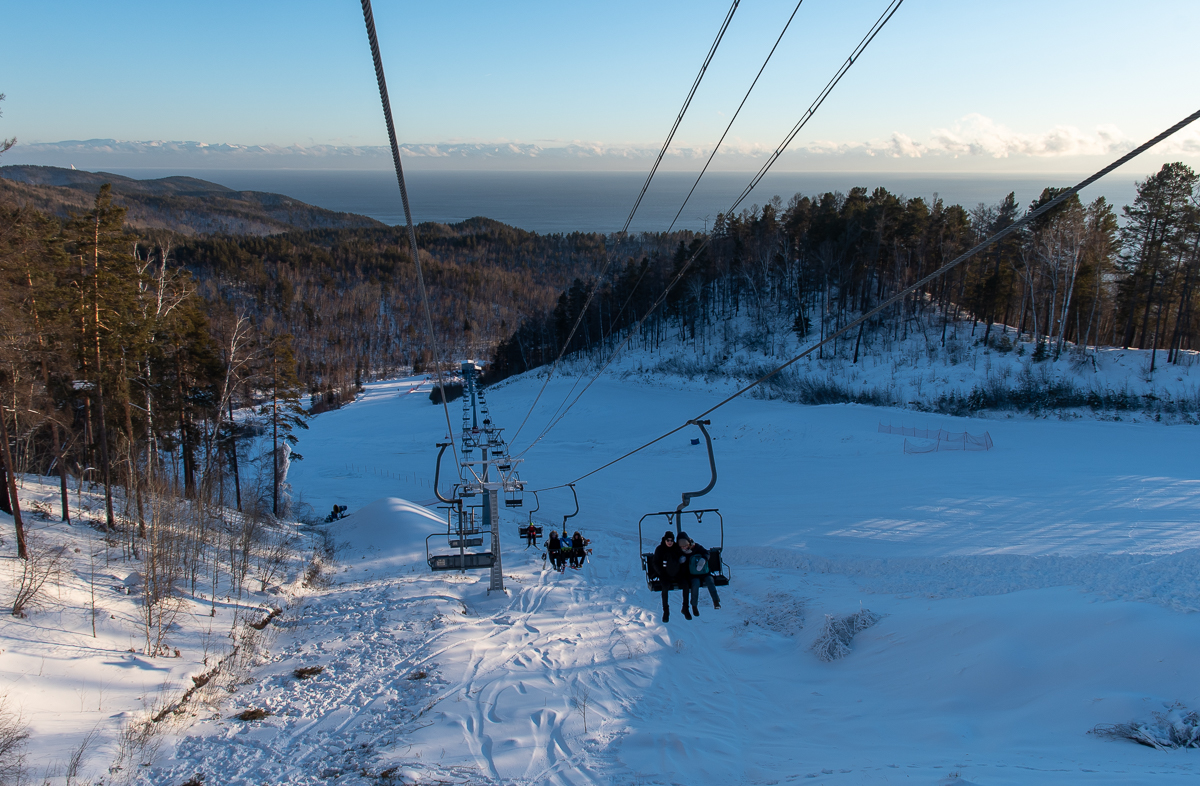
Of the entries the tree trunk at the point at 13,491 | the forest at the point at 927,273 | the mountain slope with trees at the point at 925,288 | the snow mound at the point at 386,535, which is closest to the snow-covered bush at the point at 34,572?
the tree trunk at the point at 13,491

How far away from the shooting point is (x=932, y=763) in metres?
9.38

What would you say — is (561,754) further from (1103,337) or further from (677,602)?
(1103,337)

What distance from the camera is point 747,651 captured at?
15.3m

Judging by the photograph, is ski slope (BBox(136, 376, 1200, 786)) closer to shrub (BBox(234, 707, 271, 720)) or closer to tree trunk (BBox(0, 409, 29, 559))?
shrub (BBox(234, 707, 271, 720))

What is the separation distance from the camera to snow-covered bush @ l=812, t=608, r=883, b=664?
570 inches

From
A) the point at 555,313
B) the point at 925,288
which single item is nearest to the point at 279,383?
the point at 925,288

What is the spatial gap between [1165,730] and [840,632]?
6.40 metres

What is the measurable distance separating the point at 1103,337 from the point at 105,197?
7240 cm

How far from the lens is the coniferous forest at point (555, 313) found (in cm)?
1916

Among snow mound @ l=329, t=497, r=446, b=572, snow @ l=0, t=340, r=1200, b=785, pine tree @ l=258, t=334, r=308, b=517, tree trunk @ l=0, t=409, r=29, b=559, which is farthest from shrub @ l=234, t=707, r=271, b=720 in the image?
pine tree @ l=258, t=334, r=308, b=517

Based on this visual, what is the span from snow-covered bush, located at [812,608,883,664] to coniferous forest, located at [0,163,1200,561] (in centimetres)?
977

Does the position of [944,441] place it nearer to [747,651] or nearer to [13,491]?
[747,651]

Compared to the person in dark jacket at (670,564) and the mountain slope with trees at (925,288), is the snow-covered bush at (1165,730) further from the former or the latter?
the mountain slope with trees at (925,288)

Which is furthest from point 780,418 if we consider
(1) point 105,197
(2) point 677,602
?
(1) point 105,197
